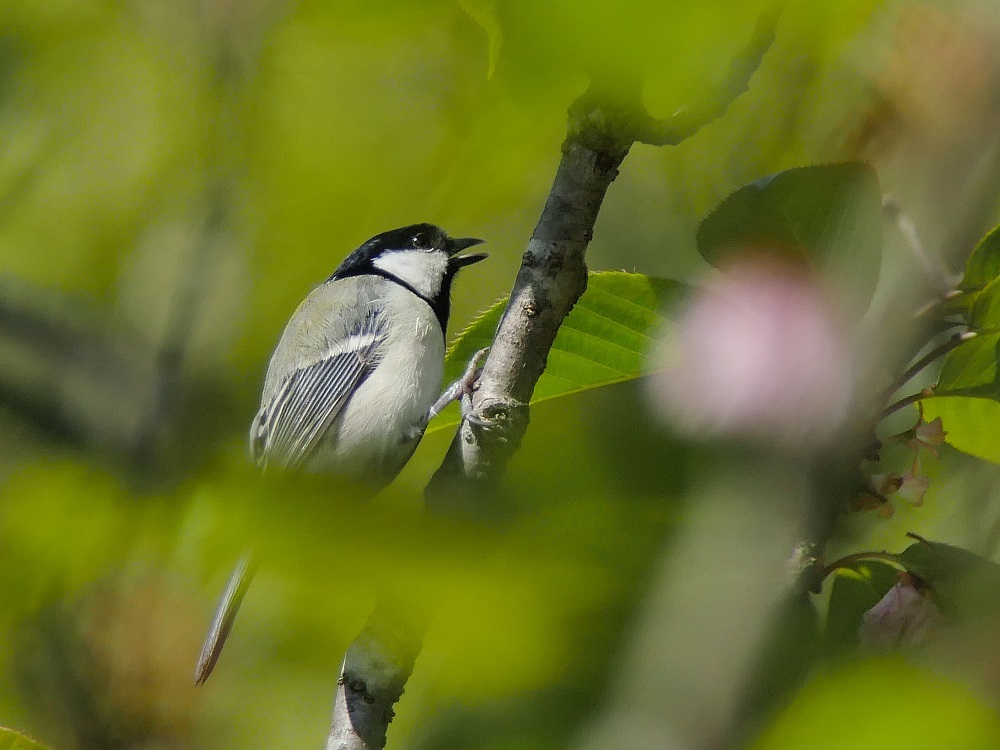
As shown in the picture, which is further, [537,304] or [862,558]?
[537,304]

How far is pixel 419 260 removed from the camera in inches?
100

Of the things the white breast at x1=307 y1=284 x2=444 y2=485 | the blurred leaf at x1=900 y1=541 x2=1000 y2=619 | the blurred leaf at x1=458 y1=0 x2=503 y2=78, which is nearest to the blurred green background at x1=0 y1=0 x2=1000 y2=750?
the blurred leaf at x1=458 y1=0 x2=503 y2=78

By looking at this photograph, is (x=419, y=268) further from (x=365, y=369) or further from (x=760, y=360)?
(x=760, y=360)

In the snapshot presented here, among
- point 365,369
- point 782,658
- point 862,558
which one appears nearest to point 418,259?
point 365,369

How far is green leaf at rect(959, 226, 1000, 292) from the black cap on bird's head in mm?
1507

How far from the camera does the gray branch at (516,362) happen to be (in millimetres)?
1047

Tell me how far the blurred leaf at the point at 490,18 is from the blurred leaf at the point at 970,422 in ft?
2.53

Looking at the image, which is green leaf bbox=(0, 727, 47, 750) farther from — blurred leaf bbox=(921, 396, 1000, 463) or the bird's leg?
blurred leaf bbox=(921, 396, 1000, 463)

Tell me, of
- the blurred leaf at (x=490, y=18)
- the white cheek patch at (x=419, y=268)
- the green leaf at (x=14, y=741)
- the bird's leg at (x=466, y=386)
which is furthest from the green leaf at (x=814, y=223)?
the white cheek patch at (x=419, y=268)

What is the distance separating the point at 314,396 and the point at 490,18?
5.57 feet

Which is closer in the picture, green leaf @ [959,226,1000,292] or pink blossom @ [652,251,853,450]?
pink blossom @ [652,251,853,450]

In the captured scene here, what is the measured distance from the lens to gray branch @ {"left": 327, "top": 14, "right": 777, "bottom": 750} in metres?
1.05

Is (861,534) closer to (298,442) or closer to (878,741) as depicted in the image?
(878,741)

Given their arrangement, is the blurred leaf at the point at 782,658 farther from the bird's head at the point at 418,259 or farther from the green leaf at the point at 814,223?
the bird's head at the point at 418,259
